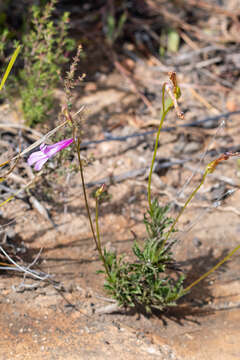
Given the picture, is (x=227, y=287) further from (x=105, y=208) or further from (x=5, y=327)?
(x=5, y=327)

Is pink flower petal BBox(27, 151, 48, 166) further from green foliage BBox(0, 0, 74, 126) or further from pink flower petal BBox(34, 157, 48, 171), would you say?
green foliage BBox(0, 0, 74, 126)

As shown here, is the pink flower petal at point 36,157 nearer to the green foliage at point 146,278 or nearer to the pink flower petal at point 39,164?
the pink flower petal at point 39,164

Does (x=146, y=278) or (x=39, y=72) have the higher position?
(x=39, y=72)

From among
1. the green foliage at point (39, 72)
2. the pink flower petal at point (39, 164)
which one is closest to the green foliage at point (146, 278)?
the pink flower petal at point (39, 164)

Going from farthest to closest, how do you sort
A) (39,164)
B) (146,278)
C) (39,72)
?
(39,72)
(146,278)
(39,164)

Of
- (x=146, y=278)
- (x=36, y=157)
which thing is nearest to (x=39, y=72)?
(x=36, y=157)

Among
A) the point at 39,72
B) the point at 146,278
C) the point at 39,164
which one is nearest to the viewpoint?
the point at 39,164

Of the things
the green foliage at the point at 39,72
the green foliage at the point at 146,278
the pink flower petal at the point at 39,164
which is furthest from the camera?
the green foliage at the point at 39,72

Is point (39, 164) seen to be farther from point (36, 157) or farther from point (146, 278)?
point (146, 278)

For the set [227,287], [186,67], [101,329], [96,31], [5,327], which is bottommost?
[227,287]

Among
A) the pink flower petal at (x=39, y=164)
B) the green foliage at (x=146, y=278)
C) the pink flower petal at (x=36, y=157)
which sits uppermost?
the pink flower petal at (x=36, y=157)

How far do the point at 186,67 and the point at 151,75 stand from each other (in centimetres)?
45

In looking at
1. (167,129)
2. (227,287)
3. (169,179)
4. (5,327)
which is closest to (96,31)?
(167,129)

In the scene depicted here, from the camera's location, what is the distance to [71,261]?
108 inches
